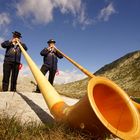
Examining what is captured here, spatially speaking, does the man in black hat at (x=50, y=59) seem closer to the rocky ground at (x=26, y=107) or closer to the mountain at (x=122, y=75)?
the rocky ground at (x=26, y=107)

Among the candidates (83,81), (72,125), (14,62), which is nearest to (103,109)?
(72,125)

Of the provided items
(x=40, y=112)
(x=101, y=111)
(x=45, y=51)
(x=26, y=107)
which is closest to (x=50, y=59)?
(x=45, y=51)

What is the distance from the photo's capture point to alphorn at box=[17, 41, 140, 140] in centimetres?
579

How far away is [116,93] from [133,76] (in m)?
34.8

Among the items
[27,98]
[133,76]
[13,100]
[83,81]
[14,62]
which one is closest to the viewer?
[13,100]

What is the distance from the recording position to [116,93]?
7.11 meters

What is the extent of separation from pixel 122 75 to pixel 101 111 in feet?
123

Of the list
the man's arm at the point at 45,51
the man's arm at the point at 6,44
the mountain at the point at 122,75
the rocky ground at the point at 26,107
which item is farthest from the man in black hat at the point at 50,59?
the mountain at the point at 122,75

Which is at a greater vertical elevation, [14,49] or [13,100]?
[14,49]

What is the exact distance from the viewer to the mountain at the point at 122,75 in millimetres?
39834

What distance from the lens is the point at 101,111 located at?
7.23 meters

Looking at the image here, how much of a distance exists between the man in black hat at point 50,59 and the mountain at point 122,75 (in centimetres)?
2460

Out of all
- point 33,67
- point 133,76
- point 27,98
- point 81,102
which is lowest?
point 81,102

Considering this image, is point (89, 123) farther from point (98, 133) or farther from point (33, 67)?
point (33, 67)
